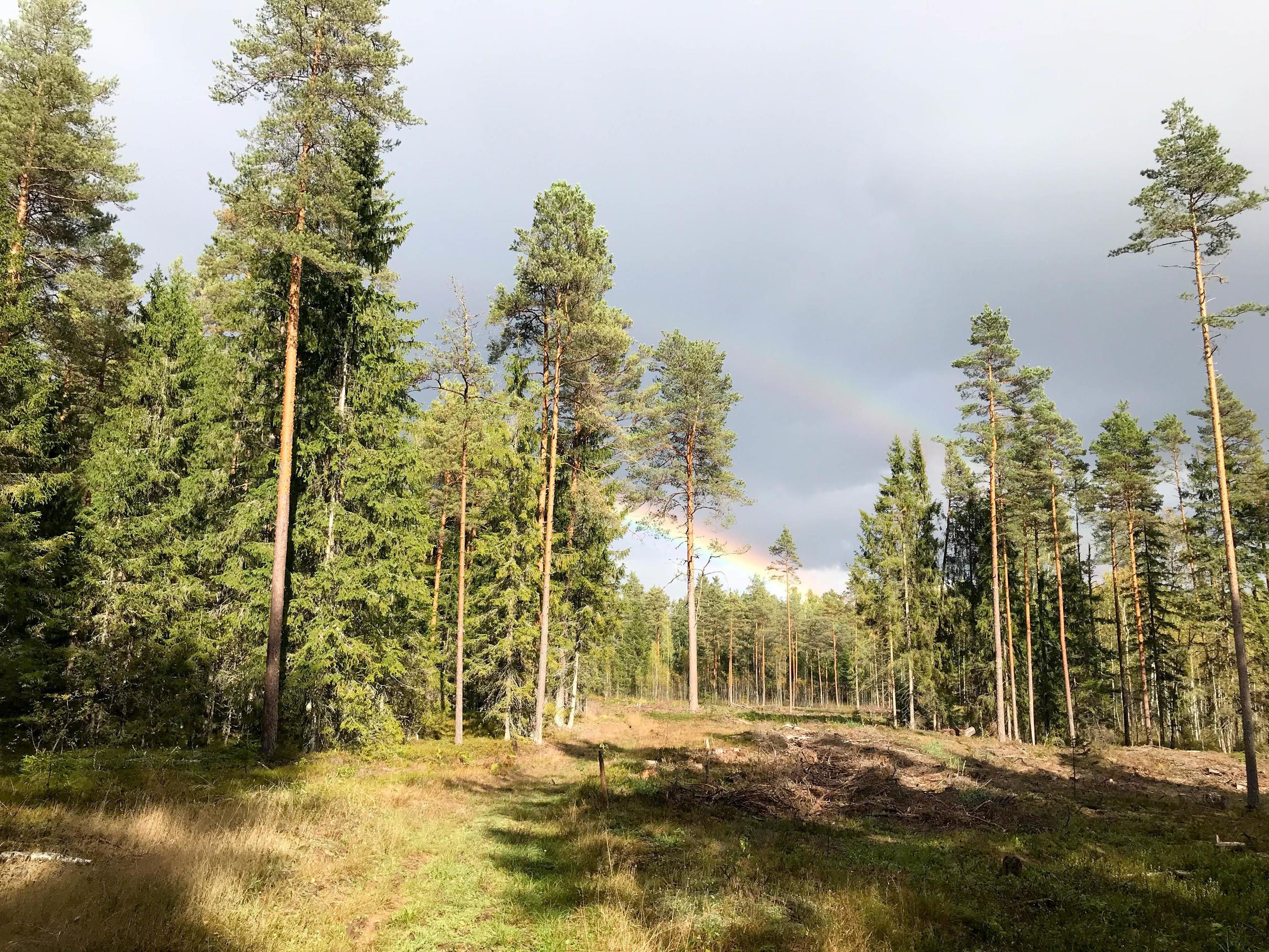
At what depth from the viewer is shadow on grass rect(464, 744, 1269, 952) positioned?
7266 millimetres

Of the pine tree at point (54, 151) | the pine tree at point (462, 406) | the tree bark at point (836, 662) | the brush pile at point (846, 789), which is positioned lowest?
the tree bark at point (836, 662)

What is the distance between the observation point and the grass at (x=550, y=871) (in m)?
6.81

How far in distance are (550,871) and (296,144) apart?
1844cm

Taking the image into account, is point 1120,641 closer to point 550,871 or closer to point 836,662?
point 836,662

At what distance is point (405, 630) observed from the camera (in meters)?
20.6

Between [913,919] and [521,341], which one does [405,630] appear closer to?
[521,341]

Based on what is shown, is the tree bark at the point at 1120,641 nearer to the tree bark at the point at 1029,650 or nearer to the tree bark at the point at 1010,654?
the tree bark at the point at 1029,650

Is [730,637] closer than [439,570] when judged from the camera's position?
No

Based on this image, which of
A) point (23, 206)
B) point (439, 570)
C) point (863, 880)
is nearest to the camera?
point (863, 880)

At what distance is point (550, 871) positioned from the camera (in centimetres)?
958

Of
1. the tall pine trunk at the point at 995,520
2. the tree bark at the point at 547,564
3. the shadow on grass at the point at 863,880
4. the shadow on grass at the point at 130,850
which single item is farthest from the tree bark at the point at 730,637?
the shadow on grass at the point at 130,850

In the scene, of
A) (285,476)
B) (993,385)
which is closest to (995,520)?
(993,385)

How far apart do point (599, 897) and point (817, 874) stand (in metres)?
3.61

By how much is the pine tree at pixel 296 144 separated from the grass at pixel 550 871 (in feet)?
16.9
